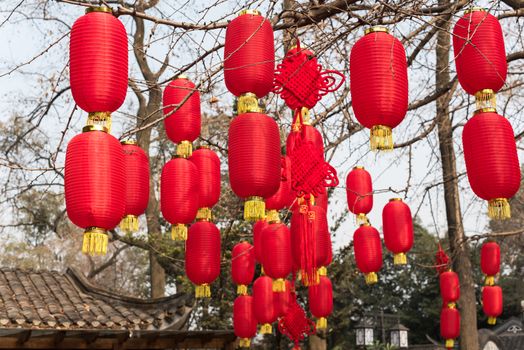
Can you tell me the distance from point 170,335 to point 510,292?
18.7m

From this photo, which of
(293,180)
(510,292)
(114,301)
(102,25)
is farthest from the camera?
(510,292)

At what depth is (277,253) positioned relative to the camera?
18.1ft

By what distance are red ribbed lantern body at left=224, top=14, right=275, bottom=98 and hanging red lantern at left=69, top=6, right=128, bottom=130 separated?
0.65m

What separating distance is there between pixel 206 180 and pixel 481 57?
237 centimetres

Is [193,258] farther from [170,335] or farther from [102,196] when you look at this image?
[170,335]

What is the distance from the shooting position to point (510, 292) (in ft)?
78.6

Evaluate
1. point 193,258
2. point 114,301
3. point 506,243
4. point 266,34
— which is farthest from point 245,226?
point 506,243

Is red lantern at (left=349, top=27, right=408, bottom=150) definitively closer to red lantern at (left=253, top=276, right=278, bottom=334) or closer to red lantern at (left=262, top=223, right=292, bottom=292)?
red lantern at (left=262, top=223, right=292, bottom=292)

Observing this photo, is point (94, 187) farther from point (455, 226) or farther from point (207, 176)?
point (455, 226)

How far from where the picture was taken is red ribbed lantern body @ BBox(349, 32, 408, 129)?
362 cm

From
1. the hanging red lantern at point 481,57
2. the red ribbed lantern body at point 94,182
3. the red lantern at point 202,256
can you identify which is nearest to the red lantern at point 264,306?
the red lantern at point 202,256

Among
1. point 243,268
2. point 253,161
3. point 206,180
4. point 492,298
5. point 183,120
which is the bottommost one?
point 492,298

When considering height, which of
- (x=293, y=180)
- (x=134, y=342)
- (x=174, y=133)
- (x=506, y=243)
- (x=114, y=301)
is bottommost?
(x=134, y=342)

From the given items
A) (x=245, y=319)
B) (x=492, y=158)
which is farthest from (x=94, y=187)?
(x=245, y=319)
